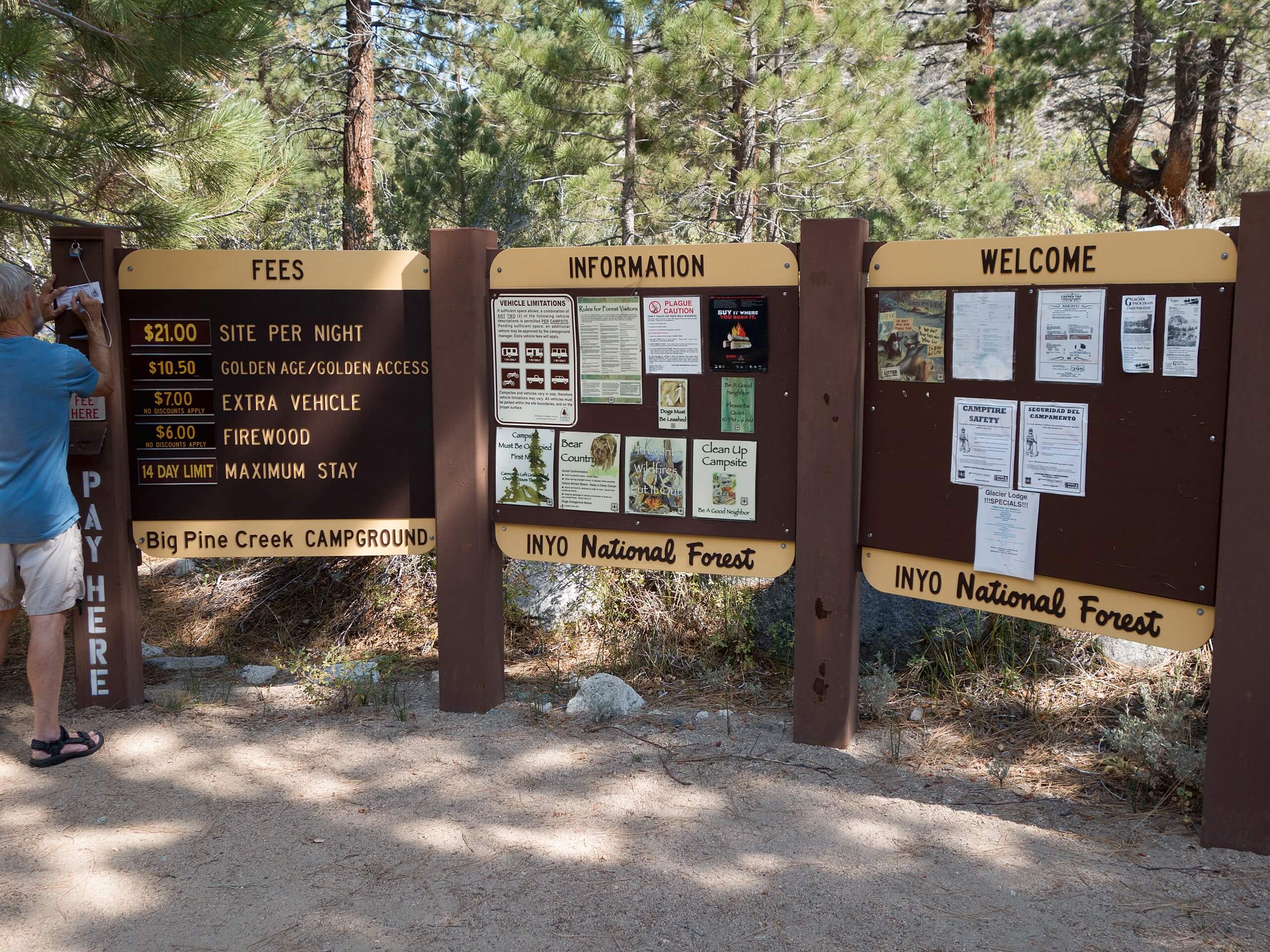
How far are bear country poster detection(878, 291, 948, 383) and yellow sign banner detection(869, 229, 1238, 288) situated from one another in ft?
0.17

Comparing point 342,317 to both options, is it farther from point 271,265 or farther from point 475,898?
point 475,898

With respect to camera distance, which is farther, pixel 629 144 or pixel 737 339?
pixel 629 144

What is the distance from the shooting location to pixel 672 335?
447 centimetres

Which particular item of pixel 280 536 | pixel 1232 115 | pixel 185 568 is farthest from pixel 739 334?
pixel 1232 115

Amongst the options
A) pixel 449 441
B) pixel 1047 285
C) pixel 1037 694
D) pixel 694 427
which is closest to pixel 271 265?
pixel 449 441

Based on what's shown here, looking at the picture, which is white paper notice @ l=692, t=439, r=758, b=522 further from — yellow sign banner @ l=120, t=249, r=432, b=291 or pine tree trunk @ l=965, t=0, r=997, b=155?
pine tree trunk @ l=965, t=0, r=997, b=155

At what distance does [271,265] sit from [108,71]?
113 inches

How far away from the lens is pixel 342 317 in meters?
4.85

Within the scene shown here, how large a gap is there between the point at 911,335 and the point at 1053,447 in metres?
0.70

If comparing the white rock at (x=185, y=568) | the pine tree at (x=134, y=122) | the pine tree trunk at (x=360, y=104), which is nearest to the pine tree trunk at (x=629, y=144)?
the pine tree trunk at (x=360, y=104)

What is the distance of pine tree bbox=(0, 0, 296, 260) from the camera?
531 cm

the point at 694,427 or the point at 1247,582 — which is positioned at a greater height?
the point at 694,427

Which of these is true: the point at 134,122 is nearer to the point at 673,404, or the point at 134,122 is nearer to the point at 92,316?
the point at 92,316

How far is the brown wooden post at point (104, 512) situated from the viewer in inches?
187
